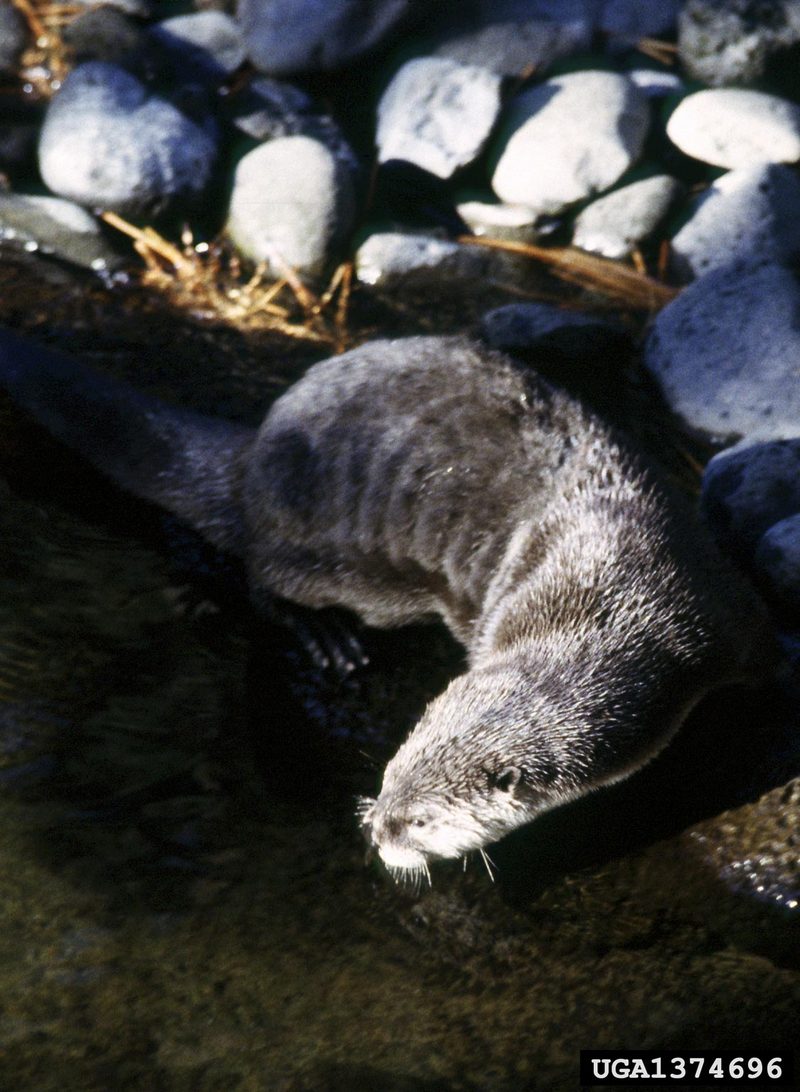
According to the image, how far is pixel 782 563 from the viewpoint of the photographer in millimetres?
2453

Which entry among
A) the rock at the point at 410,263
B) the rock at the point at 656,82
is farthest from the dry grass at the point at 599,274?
the rock at the point at 656,82

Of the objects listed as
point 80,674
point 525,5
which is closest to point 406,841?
point 80,674

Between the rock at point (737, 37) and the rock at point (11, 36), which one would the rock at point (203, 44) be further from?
the rock at point (737, 37)

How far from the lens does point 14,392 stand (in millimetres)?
2619

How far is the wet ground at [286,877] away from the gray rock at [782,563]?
0.30m

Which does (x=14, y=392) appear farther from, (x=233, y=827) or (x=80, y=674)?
(x=233, y=827)

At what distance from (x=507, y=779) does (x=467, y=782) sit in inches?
2.6

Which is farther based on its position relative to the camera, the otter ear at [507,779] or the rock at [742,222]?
the rock at [742,222]

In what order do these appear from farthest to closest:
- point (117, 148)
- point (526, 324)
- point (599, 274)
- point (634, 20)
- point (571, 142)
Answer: point (634, 20) < point (571, 142) < point (599, 274) < point (117, 148) < point (526, 324)

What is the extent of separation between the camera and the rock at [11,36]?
13.8ft

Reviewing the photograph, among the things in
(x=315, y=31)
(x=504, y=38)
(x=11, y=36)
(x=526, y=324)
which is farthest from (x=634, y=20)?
(x=11, y=36)

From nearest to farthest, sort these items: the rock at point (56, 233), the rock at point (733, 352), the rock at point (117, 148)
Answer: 1. the rock at point (733, 352)
2. the rock at point (56, 233)
3. the rock at point (117, 148)

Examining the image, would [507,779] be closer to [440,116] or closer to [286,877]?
[286,877]

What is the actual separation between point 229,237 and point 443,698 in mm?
2288
